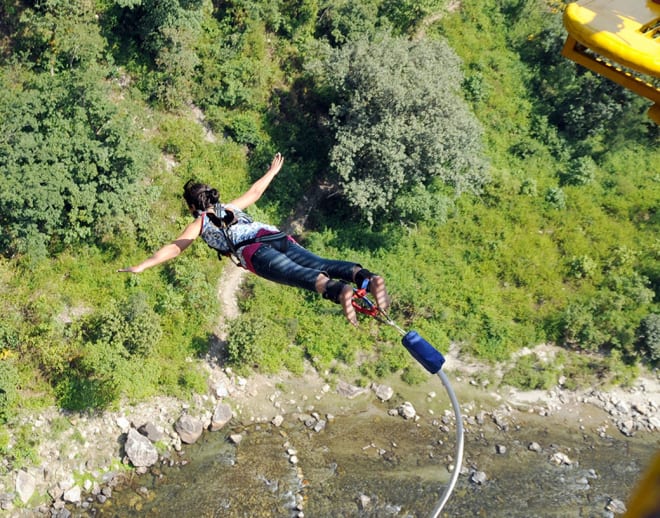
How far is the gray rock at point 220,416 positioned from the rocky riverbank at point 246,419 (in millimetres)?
22

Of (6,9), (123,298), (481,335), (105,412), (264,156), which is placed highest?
(6,9)

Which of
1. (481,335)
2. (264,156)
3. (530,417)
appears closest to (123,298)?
(264,156)

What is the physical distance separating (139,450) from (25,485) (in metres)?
2.19

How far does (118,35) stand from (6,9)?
9.00 feet

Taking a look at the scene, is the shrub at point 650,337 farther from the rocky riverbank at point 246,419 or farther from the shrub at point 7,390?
the shrub at point 7,390

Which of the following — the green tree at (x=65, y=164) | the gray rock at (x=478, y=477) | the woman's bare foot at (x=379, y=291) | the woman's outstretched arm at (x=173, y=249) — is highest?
the woman's bare foot at (x=379, y=291)

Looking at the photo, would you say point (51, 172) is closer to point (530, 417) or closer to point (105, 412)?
point (105, 412)

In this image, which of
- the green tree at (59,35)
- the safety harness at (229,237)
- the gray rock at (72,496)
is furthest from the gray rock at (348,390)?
the green tree at (59,35)

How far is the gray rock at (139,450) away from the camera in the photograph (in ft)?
43.1

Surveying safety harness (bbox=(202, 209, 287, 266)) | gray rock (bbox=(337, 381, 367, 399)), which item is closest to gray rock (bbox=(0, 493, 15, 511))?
gray rock (bbox=(337, 381, 367, 399))

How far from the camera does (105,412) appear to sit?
44.6 feet

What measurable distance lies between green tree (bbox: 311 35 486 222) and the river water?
5287mm

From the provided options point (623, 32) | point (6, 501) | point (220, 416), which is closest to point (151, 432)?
point (220, 416)

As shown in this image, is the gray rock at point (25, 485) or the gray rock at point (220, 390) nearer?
the gray rock at point (25, 485)
